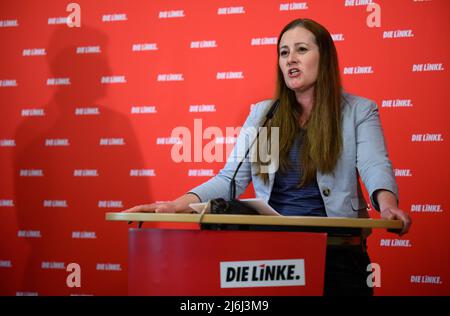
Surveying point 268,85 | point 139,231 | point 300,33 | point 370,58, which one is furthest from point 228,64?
point 139,231

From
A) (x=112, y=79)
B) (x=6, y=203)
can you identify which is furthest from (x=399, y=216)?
(x=6, y=203)

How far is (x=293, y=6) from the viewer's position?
3.67 m

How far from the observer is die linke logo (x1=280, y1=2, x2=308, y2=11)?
11.9ft

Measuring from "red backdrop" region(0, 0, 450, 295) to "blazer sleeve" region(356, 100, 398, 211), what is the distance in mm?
1409

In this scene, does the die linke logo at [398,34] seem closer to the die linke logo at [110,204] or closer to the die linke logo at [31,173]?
the die linke logo at [110,204]

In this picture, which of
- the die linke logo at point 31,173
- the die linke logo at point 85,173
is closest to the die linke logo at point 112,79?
the die linke logo at point 85,173

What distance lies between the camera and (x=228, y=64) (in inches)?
149

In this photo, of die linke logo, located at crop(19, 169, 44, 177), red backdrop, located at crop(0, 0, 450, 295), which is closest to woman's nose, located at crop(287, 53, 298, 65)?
red backdrop, located at crop(0, 0, 450, 295)

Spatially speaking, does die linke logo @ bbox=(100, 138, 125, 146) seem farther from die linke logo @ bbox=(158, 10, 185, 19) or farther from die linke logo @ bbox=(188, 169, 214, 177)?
die linke logo @ bbox=(158, 10, 185, 19)

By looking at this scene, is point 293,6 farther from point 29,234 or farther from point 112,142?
point 29,234

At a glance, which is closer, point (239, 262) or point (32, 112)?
point (239, 262)

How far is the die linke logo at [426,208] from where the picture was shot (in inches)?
131

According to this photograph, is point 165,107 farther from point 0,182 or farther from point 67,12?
point 0,182

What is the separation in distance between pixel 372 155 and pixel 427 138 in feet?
5.14
